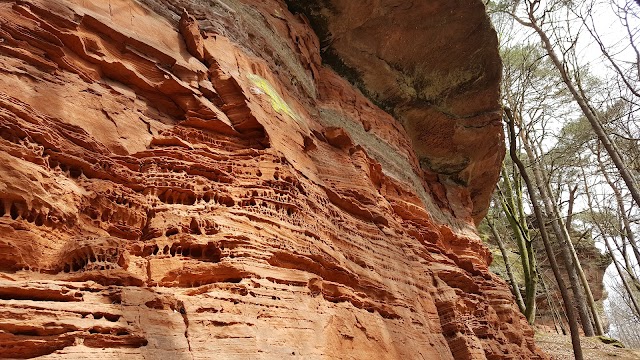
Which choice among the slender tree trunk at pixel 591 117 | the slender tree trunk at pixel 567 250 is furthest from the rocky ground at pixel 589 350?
the slender tree trunk at pixel 591 117

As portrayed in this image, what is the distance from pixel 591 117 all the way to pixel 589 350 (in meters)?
8.89

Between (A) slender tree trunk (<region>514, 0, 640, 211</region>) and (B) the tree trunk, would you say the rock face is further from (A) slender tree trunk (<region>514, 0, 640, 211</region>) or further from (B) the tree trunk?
(A) slender tree trunk (<region>514, 0, 640, 211</region>)

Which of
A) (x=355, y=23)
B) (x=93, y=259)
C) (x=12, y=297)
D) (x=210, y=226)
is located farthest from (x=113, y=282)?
(x=355, y=23)

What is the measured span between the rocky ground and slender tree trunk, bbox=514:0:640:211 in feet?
20.8

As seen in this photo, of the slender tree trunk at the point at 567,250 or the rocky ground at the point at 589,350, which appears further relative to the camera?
the rocky ground at the point at 589,350

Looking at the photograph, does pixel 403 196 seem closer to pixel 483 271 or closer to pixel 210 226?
pixel 483 271

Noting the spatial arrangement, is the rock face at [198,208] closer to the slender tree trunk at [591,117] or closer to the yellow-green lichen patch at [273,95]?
the yellow-green lichen patch at [273,95]

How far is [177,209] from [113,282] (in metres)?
1.52

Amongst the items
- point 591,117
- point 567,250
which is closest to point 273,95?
point 591,117

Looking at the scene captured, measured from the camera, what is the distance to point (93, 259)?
4.77 metres

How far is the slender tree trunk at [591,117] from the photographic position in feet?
37.9

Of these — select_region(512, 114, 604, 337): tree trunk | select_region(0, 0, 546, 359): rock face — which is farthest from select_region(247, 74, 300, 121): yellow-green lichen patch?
select_region(512, 114, 604, 337): tree trunk

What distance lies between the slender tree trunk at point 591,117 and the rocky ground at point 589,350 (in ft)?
20.8

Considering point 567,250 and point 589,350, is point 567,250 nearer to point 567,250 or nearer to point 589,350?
point 567,250
